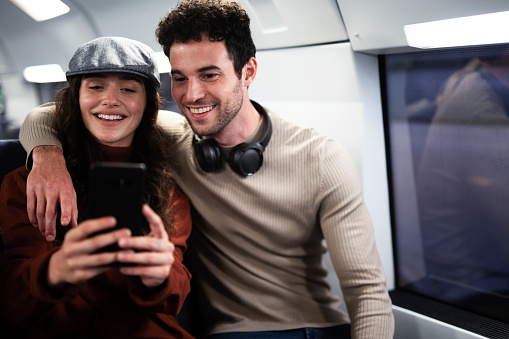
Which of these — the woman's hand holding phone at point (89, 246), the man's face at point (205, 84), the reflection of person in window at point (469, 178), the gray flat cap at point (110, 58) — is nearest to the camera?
Result: the woman's hand holding phone at point (89, 246)

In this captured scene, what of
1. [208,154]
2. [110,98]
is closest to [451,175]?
[208,154]

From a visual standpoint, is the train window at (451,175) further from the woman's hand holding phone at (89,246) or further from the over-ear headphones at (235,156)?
the woman's hand holding phone at (89,246)

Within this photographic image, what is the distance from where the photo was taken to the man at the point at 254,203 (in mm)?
1745

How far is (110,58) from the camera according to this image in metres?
1.55

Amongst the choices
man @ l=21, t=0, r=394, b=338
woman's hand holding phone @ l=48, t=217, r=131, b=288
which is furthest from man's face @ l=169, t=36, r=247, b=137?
woman's hand holding phone @ l=48, t=217, r=131, b=288

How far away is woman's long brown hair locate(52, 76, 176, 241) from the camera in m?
1.62

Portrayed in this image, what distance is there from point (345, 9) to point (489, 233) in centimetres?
105

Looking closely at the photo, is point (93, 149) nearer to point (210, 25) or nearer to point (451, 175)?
point (210, 25)

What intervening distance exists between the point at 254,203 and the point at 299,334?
49cm

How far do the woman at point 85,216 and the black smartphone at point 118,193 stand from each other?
100mm

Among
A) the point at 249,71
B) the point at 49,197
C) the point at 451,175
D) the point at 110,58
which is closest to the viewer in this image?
the point at 49,197

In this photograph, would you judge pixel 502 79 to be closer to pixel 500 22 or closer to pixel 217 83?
pixel 500 22

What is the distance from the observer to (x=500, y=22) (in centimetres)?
159

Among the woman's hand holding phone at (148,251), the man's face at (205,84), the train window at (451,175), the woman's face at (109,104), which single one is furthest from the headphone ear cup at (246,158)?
the train window at (451,175)
